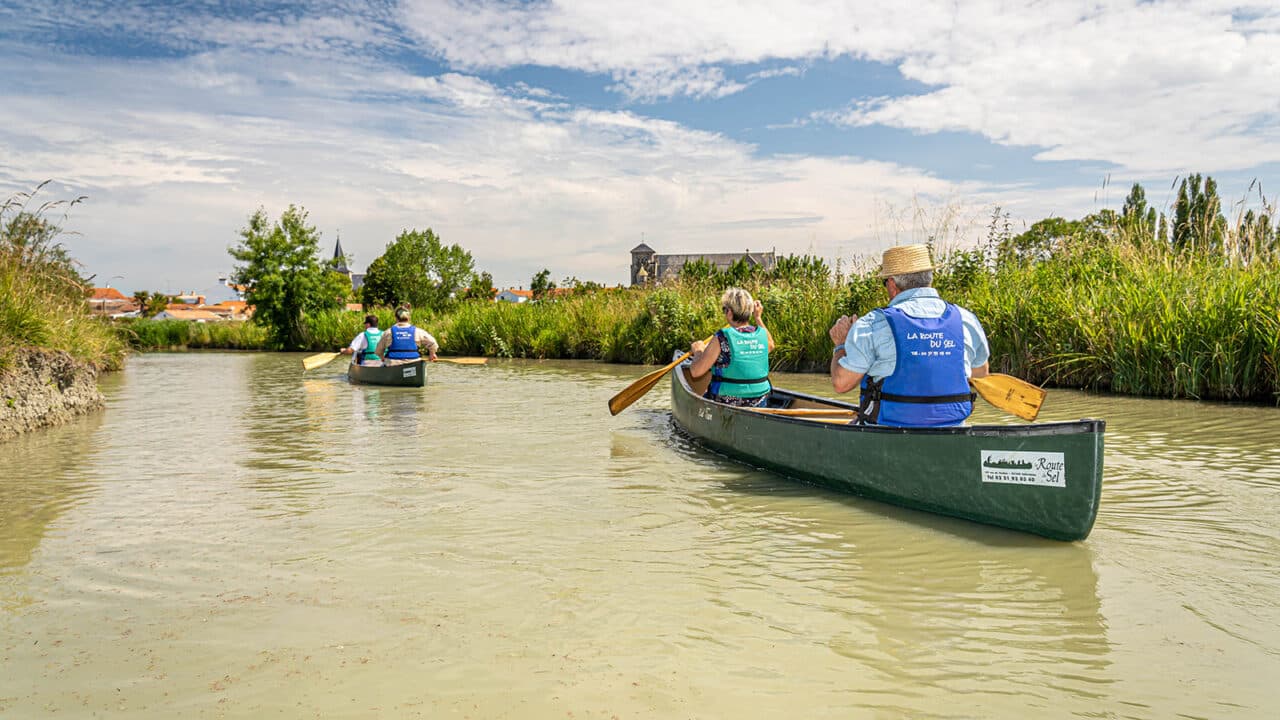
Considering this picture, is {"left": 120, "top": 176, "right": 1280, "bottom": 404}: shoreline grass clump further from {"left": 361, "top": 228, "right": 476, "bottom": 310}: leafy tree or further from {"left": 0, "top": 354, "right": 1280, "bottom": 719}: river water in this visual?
{"left": 361, "top": 228, "right": 476, "bottom": 310}: leafy tree

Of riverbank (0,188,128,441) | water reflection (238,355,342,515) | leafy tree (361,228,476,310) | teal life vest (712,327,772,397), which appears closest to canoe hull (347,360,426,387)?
water reflection (238,355,342,515)

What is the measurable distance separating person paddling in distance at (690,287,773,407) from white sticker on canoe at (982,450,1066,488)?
3.26 m

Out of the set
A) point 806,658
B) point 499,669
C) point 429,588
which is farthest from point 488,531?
point 806,658

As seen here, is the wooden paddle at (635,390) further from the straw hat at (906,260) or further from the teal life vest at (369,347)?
the teal life vest at (369,347)

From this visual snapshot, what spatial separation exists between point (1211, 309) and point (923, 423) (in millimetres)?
7347

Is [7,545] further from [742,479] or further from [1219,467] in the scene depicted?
[1219,467]

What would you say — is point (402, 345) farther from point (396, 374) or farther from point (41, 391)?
point (41, 391)

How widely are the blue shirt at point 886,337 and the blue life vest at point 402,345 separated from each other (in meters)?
10.5

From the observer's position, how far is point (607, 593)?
13.3ft

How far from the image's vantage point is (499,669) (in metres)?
3.19

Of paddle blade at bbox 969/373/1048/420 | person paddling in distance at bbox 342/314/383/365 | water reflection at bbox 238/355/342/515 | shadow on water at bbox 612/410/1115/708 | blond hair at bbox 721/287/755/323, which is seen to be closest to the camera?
shadow on water at bbox 612/410/1115/708

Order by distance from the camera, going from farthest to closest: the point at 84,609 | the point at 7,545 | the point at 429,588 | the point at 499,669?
the point at 7,545 < the point at 429,588 < the point at 84,609 < the point at 499,669

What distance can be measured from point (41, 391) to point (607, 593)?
28.7 feet

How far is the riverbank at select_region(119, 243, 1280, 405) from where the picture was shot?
410 inches
